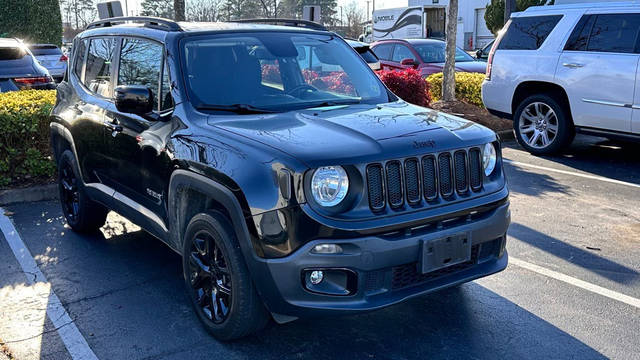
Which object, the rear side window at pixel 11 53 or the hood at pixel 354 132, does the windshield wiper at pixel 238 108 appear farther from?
the rear side window at pixel 11 53

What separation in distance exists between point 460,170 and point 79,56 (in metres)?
→ 3.81

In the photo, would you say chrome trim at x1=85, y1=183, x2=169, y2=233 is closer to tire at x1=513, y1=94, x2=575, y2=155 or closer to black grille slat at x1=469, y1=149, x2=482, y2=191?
black grille slat at x1=469, y1=149, x2=482, y2=191

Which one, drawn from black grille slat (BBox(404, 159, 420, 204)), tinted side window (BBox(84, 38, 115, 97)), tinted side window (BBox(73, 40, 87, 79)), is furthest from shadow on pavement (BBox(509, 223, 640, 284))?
tinted side window (BBox(73, 40, 87, 79))

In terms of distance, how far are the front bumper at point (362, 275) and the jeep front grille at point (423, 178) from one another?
0.18 metres

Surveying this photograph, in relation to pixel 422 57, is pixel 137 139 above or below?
below

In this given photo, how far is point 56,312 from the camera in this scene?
4.18 metres

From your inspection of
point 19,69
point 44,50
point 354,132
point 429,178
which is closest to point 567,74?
point 429,178

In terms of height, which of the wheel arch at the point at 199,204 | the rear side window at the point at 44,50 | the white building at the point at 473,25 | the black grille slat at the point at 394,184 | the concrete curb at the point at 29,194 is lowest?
the concrete curb at the point at 29,194

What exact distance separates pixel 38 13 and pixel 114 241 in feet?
81.6

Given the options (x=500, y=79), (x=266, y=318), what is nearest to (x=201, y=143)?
(x=266, y=318)

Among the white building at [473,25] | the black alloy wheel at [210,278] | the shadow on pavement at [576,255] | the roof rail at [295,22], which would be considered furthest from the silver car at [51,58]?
the white building at [473,25]

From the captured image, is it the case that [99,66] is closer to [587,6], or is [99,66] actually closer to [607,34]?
[607,34]

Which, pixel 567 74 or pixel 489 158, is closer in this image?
pixel 489 158

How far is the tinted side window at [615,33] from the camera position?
775 cm
